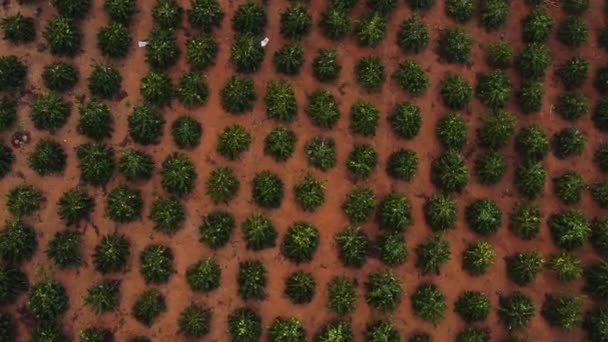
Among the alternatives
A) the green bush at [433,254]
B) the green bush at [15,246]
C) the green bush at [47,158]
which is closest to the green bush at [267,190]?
the green bush at [433,254]

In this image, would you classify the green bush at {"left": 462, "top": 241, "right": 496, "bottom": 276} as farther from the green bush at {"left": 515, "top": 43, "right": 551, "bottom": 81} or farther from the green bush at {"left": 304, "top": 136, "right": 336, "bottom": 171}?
the green bush at {"left": 515, "top": 43, "right": 551, "bottom": 81}

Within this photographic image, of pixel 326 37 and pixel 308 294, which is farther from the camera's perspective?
pixel 326 37

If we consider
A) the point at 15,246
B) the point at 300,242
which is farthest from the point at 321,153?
the point at 15,246

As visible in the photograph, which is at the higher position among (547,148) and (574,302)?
(547,148)

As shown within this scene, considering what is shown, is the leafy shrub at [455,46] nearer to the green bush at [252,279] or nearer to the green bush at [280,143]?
the green bush at [280,143]

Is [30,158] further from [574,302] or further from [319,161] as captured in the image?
[574,302]

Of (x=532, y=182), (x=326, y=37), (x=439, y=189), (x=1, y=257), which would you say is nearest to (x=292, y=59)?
(x=326, y=37)
